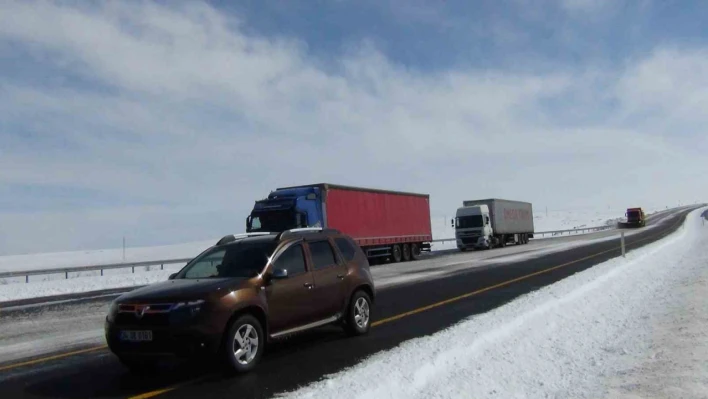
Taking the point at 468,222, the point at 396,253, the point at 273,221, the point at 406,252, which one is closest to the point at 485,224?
the point at 468,222

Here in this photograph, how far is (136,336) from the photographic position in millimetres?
6918

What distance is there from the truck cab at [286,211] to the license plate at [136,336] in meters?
18.2

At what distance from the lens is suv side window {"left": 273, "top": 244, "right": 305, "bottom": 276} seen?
324 inches

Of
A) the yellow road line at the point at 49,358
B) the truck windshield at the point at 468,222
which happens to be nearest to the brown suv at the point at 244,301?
the yellow road line at the point at 49,358

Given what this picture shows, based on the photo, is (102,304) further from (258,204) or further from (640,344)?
(640,344)

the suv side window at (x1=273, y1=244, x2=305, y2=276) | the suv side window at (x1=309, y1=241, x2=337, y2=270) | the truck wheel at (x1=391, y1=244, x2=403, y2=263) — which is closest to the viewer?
the suv side window at (x1=273, y1=244, x2=305, y2=276)

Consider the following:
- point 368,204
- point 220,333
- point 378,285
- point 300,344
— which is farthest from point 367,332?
point 368,204

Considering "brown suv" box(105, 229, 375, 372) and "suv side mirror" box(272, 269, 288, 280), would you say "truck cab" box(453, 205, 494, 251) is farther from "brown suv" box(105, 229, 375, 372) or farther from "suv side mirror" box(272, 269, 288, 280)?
"suv side mirror" box(272, 269, 288, 280)

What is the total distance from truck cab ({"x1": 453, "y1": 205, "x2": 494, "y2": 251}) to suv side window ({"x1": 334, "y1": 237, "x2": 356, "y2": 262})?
3492 centimetres

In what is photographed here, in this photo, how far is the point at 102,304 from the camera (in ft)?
53.8

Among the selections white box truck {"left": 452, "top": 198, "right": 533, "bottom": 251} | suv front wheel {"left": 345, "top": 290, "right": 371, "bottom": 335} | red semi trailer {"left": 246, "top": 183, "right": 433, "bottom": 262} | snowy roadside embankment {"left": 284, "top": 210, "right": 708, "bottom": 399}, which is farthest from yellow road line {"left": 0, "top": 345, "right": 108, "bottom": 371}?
white box truck {"left": 452, "top": 198, "right": 533, "bottom": 251}

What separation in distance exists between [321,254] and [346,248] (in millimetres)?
835

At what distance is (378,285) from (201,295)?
1232 cm

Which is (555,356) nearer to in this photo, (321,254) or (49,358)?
(321,254)
